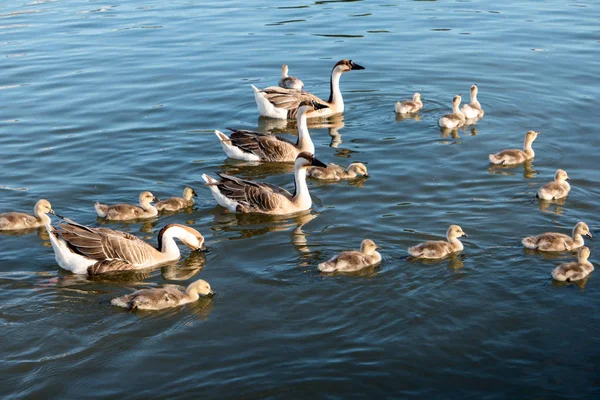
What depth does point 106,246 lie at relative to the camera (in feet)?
41.0

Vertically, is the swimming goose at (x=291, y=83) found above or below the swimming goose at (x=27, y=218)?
above

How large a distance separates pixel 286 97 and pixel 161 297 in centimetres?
1004

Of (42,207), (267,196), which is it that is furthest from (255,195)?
(42,207)

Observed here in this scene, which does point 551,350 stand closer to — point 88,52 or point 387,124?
point 387,124

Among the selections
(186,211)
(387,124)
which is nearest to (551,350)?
(186,211)

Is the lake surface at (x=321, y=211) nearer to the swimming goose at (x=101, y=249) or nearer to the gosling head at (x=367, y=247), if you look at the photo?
the swimming goose at (x=101, y=249)

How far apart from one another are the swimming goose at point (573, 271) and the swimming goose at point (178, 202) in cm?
656

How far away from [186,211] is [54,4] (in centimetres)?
2433

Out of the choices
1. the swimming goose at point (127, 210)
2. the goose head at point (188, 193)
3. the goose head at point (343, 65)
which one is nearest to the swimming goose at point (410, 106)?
the goose head at point (343, 65)

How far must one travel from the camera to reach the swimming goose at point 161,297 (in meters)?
11.0

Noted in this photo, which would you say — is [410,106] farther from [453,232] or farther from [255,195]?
[453,232]

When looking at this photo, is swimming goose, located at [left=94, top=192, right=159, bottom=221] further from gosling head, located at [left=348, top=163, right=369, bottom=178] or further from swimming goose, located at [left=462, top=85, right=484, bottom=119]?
swimming goose, located at [left=462, top=85, right=484, bottom=119]

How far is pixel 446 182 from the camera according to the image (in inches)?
603

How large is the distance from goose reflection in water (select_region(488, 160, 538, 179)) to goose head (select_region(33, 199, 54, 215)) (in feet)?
26.7
